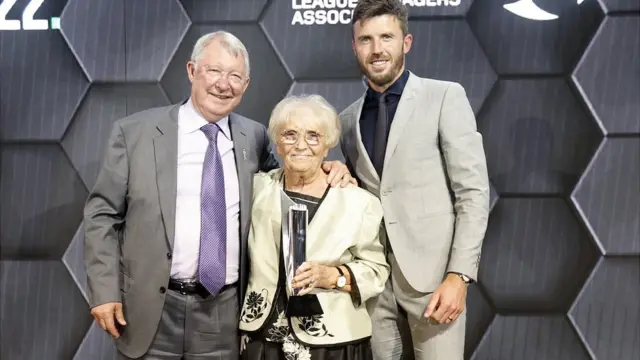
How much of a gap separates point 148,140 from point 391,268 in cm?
83

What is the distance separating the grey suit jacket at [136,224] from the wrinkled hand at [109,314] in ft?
0.06

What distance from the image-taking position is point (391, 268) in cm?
182

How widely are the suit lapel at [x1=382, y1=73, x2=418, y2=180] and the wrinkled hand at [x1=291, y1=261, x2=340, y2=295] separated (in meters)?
0.39

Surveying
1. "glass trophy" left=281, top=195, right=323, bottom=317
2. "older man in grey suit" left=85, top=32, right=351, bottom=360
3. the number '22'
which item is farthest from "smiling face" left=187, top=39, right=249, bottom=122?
the number '22'

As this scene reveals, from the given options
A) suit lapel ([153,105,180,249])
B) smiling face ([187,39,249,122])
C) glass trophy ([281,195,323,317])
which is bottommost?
glass trophy ([281,195,323,317])

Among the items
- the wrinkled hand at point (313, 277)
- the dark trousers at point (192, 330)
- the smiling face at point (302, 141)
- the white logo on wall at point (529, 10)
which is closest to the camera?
the wrinkled hand at point (313, 277)

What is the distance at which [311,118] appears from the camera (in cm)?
164

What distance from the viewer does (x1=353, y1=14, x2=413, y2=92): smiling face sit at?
1.77 metres

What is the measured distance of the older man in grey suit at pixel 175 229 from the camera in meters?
1.73

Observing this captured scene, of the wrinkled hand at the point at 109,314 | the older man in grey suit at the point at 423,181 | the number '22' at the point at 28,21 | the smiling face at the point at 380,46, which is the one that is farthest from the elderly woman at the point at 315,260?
the number '22' at the point at 28,21

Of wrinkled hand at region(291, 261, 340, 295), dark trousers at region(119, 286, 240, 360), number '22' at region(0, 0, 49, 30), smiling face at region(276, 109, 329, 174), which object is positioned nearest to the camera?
wrinkled hand at region(291, 261, 340, 295)

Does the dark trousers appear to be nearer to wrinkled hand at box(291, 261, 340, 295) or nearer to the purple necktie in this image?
the purple necktie

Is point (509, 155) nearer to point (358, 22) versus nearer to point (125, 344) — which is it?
point (358, 22)

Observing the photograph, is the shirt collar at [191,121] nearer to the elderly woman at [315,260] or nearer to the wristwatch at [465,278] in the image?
the elderly woman at [315,260]
